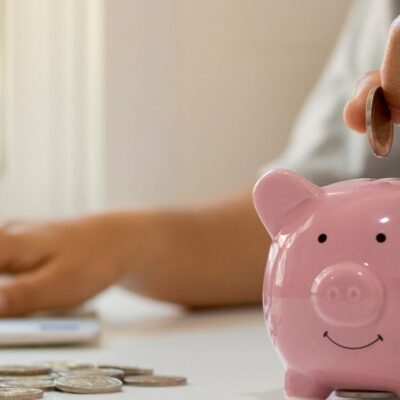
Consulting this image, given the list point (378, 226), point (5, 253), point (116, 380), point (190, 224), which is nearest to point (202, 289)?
point (190, 224)

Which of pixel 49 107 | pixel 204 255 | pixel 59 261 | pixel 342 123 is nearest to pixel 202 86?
pixel 49 107

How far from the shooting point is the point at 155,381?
534 mm

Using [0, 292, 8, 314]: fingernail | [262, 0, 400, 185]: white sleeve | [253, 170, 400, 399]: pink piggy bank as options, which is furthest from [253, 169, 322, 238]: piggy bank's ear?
[262, 0, 400, 185]: white sleeve

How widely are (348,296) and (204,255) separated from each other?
0.60 meters

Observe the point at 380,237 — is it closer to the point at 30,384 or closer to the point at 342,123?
the point at 30,384

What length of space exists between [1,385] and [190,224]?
0.53 m

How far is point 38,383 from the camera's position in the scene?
0.52 m

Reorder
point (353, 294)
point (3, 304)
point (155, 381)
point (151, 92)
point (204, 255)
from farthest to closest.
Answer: point (151, 92), point (204, 255), point (3, 304), point (155, 381), point (353, 294)

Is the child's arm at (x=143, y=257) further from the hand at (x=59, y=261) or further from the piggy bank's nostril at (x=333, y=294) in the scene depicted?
the piggy bank's nostril at (x=333, y=294)

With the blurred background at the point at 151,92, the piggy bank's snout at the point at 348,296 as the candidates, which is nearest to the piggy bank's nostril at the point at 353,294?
the piggy bank's snout at the point at 348,296

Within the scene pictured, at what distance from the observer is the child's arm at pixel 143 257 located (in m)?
0.91

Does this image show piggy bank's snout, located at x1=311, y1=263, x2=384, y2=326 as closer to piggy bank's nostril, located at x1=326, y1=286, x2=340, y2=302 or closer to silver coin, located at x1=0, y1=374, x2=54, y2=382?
piggy bank's nostril, located at x1=326, y1=286, x2=340, y2=302

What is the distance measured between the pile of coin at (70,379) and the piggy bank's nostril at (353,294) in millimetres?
147

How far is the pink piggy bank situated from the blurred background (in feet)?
3.48
